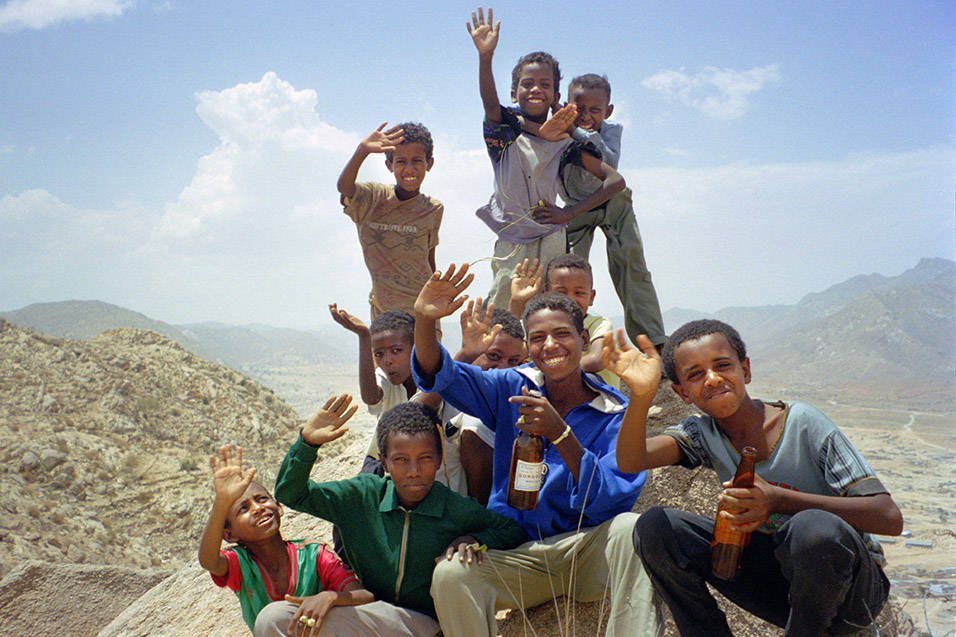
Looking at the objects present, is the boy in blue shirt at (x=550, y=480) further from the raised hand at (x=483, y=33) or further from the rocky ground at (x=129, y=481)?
the raised hand at (x=483, y=33)

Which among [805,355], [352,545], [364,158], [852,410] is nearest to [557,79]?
[364,158]

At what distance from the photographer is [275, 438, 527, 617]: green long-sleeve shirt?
296 cm

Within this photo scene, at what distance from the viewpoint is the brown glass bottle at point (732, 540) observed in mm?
2346

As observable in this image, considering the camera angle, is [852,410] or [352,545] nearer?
[352,545]

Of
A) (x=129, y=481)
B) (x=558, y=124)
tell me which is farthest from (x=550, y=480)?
(x=129, y=481)

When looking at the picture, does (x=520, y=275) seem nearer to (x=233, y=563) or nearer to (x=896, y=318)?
(x=233, y=563)

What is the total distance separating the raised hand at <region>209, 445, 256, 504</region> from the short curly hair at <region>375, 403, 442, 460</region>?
23.8 inches

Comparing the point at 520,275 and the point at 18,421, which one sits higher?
the point at 520,275

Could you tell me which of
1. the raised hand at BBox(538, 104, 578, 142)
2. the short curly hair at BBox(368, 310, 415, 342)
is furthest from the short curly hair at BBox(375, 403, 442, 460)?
the raised hand at BBox(538, 104, 578, 142)

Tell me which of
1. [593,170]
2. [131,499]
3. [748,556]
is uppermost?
[593,170]

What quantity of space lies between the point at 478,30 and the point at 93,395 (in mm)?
12880

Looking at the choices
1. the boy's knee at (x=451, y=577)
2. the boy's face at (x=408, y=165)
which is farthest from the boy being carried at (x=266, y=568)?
the boy's face at (x=408, y=165)

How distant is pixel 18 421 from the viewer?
1284 cm

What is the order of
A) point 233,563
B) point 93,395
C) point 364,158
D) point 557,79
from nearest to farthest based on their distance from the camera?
1. point 233,563
2. point 364,158
3. point 557,79
4. point 93,395
